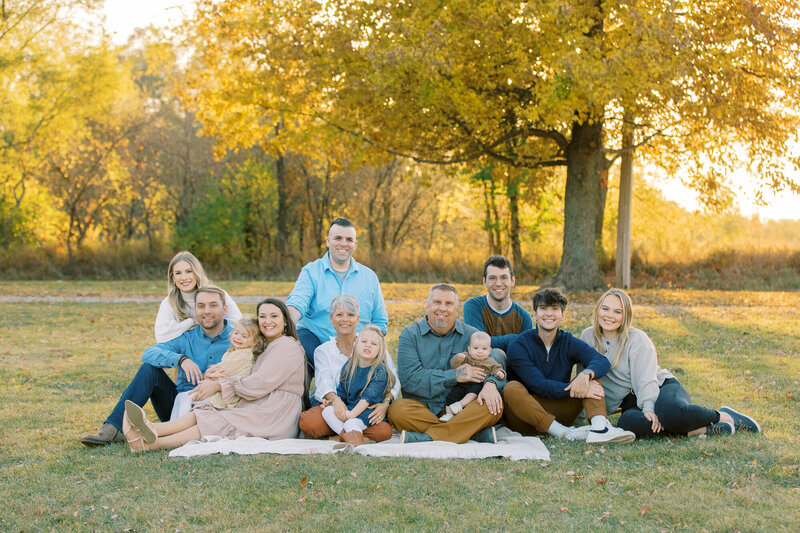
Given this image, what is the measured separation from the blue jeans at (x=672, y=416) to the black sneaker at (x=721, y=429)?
0.04 meters

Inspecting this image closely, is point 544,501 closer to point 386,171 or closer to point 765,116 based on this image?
point 765,116

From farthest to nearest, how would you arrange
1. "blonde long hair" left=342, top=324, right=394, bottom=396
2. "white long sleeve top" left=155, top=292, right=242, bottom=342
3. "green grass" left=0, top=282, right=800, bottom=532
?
"white long sleeve top" left=155, top=292, right=242, bottom=342, "blonde long hair" left=342, top=324, right=394, bottom=396, "green grass" left=0, top=282, right=800, bottom=532

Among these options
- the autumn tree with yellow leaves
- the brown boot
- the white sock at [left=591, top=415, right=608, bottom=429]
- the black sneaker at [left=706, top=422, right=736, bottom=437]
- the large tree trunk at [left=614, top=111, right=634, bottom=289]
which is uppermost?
the autumn tree with yellow leaves

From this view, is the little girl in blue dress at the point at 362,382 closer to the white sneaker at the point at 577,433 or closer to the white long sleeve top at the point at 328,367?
the white long sleeve top at the point at 328,367

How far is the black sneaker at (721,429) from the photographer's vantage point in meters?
5.16

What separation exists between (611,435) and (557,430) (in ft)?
1.56

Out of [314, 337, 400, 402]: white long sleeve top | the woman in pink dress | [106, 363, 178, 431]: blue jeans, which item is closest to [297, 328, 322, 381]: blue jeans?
[314, 337, 400, 402]: white long sleeve top

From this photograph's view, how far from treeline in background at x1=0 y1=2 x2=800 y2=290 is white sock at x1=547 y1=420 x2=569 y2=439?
520 inches

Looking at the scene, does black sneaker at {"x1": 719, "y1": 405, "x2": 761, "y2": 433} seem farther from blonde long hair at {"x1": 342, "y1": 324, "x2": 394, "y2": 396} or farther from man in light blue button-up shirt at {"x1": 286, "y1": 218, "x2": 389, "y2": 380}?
man in light blue button-up shirt at {"x1": 286, "y1": 218, "x2": 389, "y2": 380}

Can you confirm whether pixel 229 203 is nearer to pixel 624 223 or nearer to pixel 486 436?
pixel 624 223

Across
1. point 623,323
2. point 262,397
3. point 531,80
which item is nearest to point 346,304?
point 262,397

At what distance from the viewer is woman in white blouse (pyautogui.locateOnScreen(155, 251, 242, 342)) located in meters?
5.87

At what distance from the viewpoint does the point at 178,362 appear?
5.59 metres

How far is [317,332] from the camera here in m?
6.23
